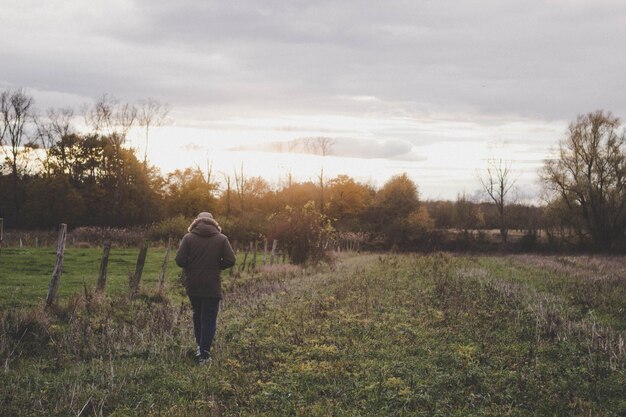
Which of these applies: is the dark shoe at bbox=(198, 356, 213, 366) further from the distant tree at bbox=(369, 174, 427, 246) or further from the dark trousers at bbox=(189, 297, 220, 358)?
the distant tree at bbox=(369, 174, 427, 246)

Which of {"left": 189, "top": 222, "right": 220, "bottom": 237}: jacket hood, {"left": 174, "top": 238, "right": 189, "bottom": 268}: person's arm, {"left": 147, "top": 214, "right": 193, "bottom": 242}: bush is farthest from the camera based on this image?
{"left": 147, "top": 214, "right": 193, "bottom": 242}: bush

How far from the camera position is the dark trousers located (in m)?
8.78

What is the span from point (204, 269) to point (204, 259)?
17cm

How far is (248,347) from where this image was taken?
912 cm

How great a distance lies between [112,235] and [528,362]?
4006cm

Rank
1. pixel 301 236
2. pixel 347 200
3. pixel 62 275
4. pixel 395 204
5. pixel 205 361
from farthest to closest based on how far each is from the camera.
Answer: pixel 347 200
pixel 395 204
pixel 301 236
pixel 62 275
pixel 205 361

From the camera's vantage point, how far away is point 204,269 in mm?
9023

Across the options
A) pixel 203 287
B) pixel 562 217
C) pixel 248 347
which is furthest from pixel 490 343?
pixel 562 217

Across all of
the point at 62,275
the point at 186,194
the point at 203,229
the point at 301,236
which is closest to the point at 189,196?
the point at 186,194

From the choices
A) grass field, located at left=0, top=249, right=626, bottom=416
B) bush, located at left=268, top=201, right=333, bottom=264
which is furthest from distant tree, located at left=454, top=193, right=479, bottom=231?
grass field, located at left=0, top=249, right=626, bottom=416

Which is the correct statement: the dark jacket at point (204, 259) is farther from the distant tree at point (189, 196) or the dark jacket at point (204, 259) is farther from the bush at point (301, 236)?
the distant tree at point (189, 196)

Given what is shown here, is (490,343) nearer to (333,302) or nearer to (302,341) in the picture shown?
(302,341)

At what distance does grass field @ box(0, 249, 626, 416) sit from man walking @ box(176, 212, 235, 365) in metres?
0.55

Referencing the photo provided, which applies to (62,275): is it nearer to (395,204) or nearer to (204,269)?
(204,269)
